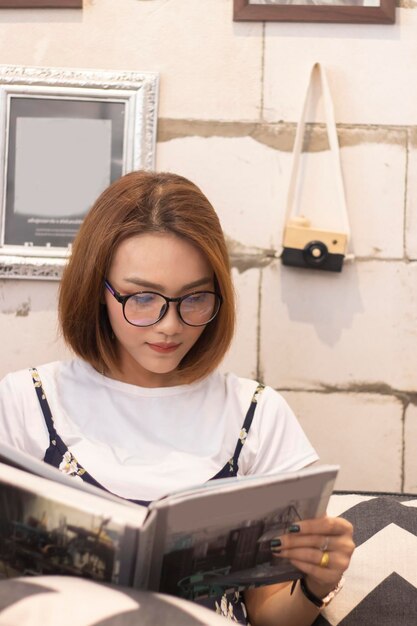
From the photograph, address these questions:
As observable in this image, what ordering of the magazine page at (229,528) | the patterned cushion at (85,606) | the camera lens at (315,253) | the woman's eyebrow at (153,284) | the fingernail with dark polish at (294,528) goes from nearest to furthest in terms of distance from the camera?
the patterned cushion at (85,606)
the magazine page at (229,528)
the fingernail with dark polish at (294,528)
the woman's eyebrow at (153,284)
the camera lens at (315,253)

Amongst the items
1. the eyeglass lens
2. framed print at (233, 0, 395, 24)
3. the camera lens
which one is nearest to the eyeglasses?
the eyeglass lens

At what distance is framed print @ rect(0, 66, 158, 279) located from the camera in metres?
1.98

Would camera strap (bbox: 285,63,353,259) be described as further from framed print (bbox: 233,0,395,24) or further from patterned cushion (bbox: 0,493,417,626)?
patterned cushion (bbox: 0,493,417,626)

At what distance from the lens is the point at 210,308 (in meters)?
1.40

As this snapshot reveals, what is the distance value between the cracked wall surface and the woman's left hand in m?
0.84

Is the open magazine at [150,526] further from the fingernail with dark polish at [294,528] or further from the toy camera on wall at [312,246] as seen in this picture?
the toy camera on wall at [312,246]

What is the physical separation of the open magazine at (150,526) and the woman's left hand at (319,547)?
2 centimetres

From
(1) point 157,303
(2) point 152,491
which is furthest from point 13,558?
(1) point 157,303

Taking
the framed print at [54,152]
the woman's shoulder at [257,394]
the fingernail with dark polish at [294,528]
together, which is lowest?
the fingernail with dark polish at [294,528]

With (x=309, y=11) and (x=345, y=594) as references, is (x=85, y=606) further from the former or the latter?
(x=309, y=11)

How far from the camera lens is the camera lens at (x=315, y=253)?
6.32 feet

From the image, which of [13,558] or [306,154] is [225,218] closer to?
[306,154]

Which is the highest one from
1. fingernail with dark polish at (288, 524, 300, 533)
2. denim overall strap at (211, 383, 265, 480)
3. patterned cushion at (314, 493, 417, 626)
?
denim overall strap at (211, 383, 265, 480)

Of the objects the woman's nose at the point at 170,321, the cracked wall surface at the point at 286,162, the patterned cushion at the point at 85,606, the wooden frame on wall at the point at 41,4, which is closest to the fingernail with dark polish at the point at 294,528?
the patterned cushion at the point at 85,606
